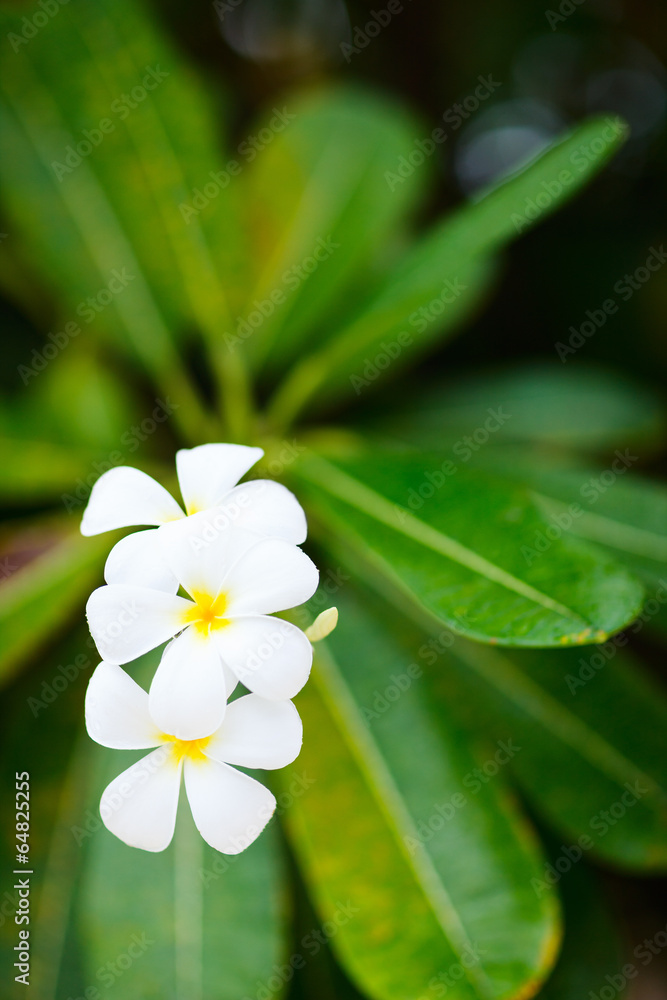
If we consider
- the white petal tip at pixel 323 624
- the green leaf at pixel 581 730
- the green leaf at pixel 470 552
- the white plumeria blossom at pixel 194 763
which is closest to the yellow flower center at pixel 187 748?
the white plumeria blossom at pixel 194 763

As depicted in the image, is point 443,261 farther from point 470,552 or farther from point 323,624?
point 323,624

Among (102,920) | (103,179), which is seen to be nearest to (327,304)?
(103,179)

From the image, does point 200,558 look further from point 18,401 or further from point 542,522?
point 18,401

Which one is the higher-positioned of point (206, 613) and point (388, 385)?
point (206, 613)

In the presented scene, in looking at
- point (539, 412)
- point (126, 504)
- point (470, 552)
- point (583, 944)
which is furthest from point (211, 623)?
point (539, 412)

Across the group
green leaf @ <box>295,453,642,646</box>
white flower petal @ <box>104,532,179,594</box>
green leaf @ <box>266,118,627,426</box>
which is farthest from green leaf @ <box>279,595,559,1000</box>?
white flower petal @ <box>104,532,179,594</box>
